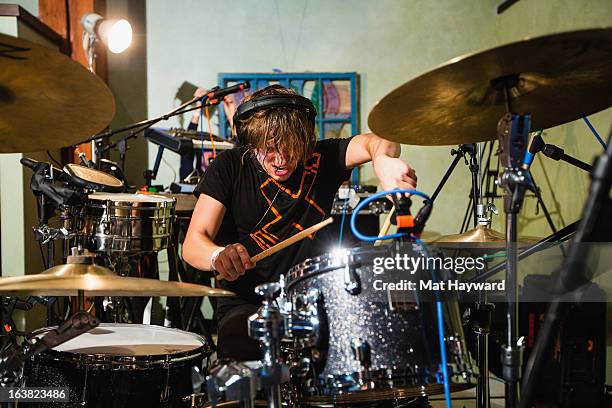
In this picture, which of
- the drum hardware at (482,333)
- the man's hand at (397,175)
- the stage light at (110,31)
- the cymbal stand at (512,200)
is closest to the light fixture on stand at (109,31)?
the stage light at (110,31)

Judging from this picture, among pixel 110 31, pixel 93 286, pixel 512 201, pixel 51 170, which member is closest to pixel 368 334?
pixel 512 201

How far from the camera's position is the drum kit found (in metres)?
1.06

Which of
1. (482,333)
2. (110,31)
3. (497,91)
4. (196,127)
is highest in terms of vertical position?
(110,31)

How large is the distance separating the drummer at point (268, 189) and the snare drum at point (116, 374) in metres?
0.35

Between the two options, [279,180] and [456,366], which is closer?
[456,366]

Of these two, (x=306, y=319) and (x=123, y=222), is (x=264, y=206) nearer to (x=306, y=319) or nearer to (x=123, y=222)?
(x=123, y=222)

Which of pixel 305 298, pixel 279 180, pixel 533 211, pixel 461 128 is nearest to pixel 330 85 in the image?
pixel 533 211

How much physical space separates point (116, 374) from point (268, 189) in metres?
0.90

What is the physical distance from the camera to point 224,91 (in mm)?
2701

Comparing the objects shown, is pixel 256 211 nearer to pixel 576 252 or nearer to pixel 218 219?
pixel 218 219

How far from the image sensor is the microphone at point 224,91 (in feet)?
8.71

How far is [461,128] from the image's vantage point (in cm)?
139

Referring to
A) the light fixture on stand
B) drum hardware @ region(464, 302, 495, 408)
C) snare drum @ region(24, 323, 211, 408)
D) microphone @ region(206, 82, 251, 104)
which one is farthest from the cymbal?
the light fixture on stand

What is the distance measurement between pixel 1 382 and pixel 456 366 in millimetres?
988
